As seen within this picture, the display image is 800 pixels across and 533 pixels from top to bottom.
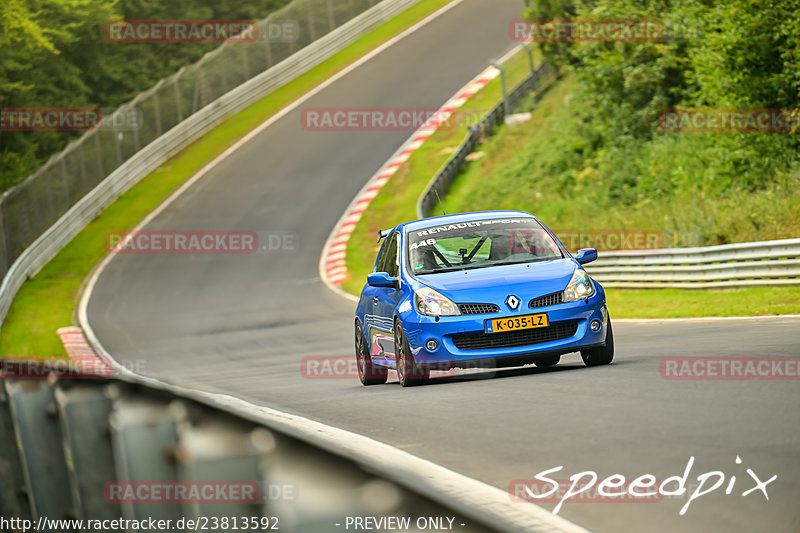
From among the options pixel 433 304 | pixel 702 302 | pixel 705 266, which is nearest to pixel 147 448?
pixel 433 304

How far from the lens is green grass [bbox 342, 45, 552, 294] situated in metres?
33.2

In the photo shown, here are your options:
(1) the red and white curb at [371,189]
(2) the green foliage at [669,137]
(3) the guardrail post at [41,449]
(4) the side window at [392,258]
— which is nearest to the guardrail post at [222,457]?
(3) the guardrail post at [41,449]

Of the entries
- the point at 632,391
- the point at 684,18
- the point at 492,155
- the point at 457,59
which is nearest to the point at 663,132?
the point at 684,18

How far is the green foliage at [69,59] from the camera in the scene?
151ft

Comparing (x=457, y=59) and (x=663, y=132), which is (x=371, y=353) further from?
(x=457, y=59)

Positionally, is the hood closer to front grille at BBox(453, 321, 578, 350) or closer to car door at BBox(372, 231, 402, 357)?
front grille at BBox(453, 321, 578, 350)

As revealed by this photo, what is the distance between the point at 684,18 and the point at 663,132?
3654mm

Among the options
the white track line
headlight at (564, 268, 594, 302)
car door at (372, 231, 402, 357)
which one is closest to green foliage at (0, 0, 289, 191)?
car door at (372, 231, 402, 357)

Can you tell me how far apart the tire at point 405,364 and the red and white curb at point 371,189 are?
53.5ft

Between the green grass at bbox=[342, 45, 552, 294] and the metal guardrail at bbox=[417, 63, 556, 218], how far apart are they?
0.94m

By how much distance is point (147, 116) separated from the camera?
150 feet

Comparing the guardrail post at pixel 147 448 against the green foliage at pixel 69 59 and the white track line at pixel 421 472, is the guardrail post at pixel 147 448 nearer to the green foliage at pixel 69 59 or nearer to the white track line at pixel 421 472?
the white track line at pixel 421 472

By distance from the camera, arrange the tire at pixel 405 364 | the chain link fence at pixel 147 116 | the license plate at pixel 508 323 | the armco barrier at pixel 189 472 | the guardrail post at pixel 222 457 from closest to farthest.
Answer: the armco barrier at pixel 189 472 → the guardrail post at pixel 222 457 → the license plate at pixel 508 323 → the tire at pixel 405 364 → the chain link fence at pixel 147 116

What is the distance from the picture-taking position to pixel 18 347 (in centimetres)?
2761
